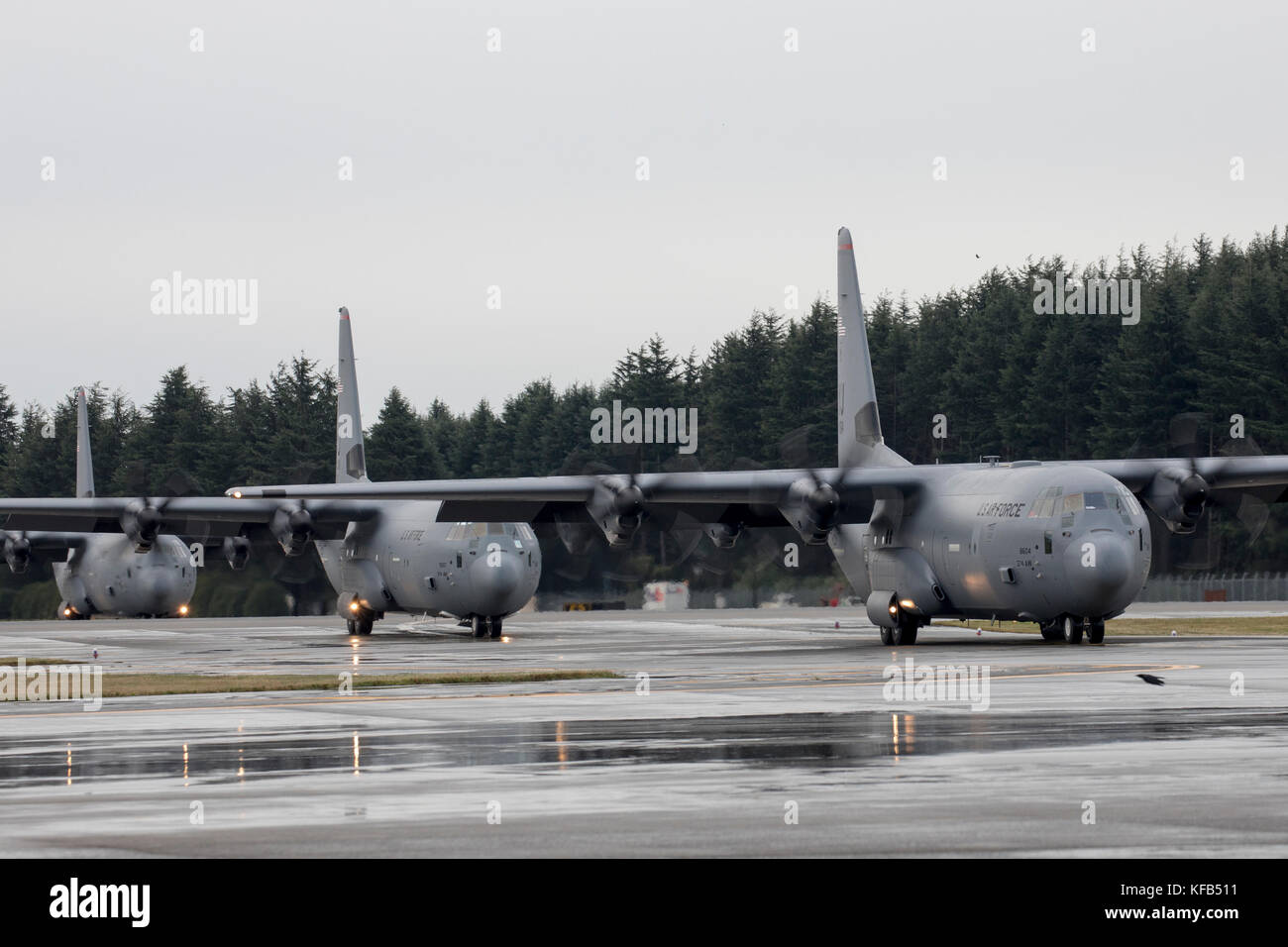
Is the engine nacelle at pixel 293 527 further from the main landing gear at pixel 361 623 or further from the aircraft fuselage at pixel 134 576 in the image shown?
the aircraft fuselage at pixel 134 576

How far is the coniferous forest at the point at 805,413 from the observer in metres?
80.1

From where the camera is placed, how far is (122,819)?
11844 mm

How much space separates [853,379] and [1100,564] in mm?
13663

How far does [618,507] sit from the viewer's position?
136 ft

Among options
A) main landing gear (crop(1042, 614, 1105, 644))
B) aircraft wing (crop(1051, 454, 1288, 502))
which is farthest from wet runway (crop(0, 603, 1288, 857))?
aircraft wing (crop(1051, 454, 1288, 502))

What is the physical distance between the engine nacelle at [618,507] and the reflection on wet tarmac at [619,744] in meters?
21.7

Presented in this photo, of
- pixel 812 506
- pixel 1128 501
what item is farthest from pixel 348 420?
A: pixel 1128 501

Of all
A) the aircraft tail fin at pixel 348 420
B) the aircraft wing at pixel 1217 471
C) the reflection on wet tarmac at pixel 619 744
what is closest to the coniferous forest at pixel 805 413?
the aircraft tail fin at pixel 348 420

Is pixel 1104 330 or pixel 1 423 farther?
pixel 1 423

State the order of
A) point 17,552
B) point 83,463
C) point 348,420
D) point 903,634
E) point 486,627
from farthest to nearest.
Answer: point 83,463
point 17,552
point 348,420
point 486,627
point 903,634

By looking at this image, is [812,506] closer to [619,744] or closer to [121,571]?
[619,744]
